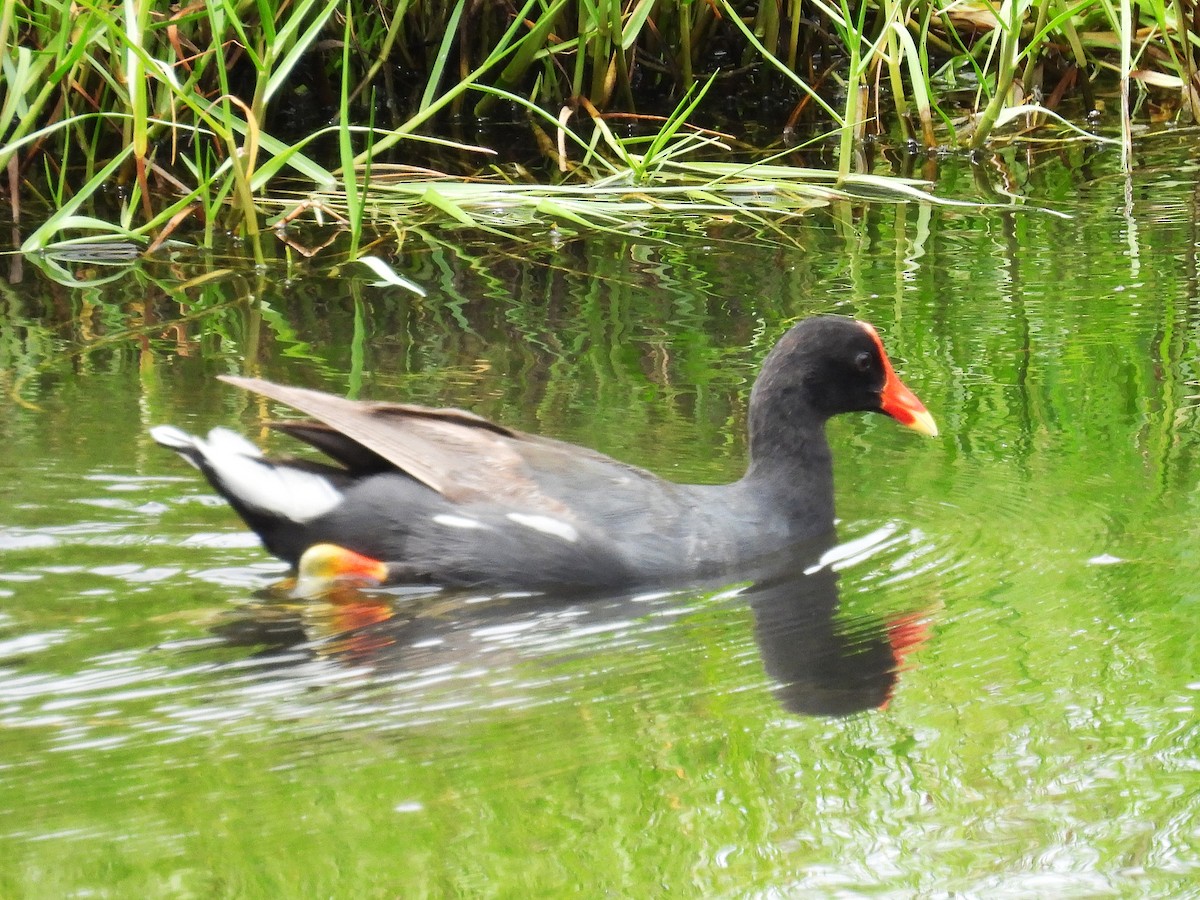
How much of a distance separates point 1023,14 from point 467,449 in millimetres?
3977

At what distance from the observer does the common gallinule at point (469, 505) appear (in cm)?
334

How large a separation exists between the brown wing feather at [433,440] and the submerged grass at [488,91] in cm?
130

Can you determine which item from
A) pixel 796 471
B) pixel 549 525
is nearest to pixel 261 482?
pixel 549 525

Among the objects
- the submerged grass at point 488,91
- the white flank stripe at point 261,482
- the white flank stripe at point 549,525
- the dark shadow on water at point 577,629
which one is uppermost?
the submerged grass at point 488,91

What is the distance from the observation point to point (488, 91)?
6.17m

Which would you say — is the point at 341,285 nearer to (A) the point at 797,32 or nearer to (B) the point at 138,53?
(B) the point at 138,53

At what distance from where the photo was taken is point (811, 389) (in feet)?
12.5

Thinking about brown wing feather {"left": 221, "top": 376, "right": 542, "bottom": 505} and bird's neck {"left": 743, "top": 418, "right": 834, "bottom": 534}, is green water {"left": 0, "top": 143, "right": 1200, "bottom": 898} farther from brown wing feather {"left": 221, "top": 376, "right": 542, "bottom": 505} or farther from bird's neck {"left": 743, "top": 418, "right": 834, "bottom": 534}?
brown wing feather {"left": 221, "top": 376, "right": 542, "bottom": 505}

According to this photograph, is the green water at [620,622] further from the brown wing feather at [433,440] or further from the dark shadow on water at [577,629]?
the brown wing feather at [433,440]

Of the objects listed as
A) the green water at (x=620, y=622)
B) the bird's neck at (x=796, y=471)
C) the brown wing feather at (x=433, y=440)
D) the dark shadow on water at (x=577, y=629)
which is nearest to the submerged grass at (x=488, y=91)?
the green water at (x=620, y=622)

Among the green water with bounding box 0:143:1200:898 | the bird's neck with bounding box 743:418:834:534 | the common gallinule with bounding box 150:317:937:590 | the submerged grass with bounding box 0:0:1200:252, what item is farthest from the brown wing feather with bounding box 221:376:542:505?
the submerged grass with bounding box 0:0:1200:252

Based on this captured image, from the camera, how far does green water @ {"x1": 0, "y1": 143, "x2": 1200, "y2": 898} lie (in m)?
2.21

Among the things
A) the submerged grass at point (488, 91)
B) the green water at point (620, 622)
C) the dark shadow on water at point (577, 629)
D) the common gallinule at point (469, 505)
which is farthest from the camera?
the submerged grass at point (488, 91)

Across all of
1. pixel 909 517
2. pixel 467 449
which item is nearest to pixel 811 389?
pixel 909 517
